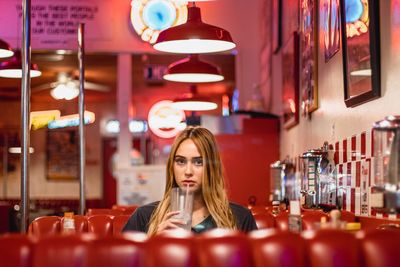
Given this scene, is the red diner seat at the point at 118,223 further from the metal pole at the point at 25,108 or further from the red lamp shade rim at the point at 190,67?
the red lamp shade rim at the point at 190,67

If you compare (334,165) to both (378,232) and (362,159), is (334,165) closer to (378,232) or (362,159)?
(362,159)

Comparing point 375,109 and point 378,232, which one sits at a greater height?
point 375,109

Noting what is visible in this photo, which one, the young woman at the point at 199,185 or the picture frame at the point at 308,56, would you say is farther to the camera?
the picture frame at the point at 308,56

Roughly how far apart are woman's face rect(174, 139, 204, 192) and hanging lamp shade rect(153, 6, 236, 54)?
2436 mm

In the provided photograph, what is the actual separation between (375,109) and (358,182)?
0.58 m

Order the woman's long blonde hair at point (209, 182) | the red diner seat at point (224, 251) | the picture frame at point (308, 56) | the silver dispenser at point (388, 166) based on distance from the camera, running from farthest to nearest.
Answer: the picture frame at point (308, 56), the woman's long blonde hair at point (209, 182), the silver dispenser at point (388, 166), the red diner seat at point (224, 251)

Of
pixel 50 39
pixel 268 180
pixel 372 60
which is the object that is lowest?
pixel 268 180

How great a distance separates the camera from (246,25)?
12.2 metres

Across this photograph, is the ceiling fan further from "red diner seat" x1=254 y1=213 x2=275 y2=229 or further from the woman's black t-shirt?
the woman's black t-shirt

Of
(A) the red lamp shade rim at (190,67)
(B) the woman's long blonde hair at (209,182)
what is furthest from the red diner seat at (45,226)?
(A) the red lamp shade rim at (190,67)

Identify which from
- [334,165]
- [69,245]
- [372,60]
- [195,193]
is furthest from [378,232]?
[334,165]

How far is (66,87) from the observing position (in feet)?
29.5

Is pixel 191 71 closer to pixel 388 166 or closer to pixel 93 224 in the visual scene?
pixel 93 224

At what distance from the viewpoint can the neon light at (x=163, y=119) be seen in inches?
704
